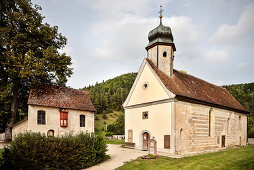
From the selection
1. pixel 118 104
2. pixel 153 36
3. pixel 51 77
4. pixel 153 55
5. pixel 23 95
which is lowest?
pixel 118 104

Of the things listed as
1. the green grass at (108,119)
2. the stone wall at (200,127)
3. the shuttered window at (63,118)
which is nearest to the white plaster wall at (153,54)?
the stone wall at (200,127)

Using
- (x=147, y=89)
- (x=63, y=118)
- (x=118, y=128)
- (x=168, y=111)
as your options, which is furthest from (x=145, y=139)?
(x=118, y=128)

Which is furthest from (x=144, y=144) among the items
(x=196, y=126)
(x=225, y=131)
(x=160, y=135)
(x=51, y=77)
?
(x=51, y=77)

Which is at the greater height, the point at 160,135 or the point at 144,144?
the point at 160,135

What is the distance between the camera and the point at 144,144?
20.1 meters

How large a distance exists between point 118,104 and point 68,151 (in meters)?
87.9

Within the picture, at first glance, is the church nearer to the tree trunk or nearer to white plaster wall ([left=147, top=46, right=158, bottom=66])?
white plaster wall ([left=147, top=46, right=158, bottom=66])

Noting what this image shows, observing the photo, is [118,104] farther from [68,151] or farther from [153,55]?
[68,151]

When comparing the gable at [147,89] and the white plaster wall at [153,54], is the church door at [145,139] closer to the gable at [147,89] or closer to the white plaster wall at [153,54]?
the gable at [147,89]

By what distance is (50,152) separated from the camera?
10.7 metres

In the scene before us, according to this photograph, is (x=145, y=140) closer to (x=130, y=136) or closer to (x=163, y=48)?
(x=130, y=136)

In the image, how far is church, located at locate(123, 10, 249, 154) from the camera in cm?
1755

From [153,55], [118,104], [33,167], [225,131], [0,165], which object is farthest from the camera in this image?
[118,104]

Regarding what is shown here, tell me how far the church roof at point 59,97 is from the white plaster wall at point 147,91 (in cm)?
848
